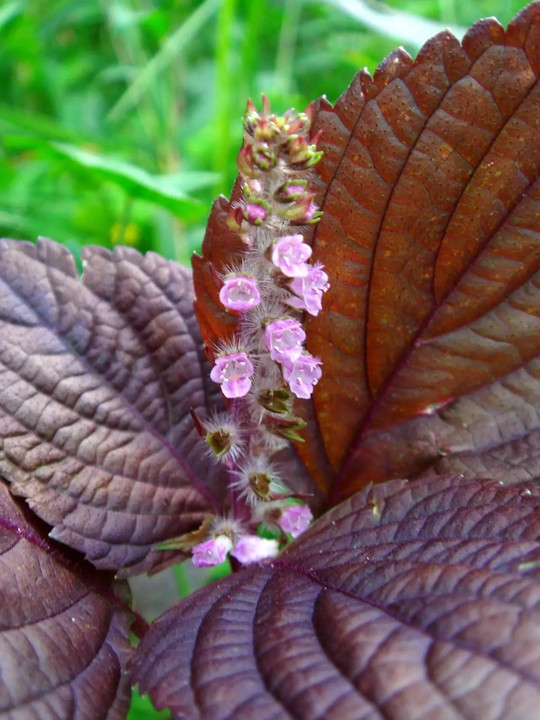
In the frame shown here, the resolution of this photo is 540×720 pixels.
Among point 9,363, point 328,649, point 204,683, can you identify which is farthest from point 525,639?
point 9,363

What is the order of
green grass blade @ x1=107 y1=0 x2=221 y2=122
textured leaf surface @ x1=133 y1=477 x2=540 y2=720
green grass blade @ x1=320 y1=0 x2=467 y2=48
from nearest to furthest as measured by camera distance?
textured leaf surface @ x1=133 y1=477 x2=540 y2=720 < green grass blade @ x1=320 y1=0 x2=467 y2=48 < green grass blade @ x1=107 y1=0 x2=221 y2=122

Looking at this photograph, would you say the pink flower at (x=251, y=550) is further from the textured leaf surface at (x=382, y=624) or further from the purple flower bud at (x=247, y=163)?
the purple flower bud at (x=247, y=163)

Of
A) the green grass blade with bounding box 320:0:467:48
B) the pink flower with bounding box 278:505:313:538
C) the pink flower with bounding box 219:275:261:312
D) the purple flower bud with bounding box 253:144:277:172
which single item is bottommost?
the pink flower with bounding box 278:505:313:538

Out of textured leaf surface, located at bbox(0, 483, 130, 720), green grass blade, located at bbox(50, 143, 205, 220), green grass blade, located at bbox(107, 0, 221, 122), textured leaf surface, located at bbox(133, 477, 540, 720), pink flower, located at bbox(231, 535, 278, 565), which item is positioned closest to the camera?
textured leaf surface, located at bbox(133, 477, 540, 720)

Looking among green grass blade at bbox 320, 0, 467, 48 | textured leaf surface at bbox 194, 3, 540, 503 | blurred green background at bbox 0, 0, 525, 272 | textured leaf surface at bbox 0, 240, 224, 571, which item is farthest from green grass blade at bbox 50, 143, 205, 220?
green grass blade at bbox 320, 0, 467, 48

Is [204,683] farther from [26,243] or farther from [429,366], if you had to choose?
[26,243]

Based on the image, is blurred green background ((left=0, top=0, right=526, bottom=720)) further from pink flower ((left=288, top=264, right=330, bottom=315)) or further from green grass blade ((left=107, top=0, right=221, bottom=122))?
pink flower ((left=288, top=264, right=330, bottom=315))

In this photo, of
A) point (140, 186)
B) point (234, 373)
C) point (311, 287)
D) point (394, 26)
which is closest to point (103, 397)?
point (234, 373)

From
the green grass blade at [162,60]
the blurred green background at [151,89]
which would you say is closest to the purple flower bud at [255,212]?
the blurred green background at [151,89]
